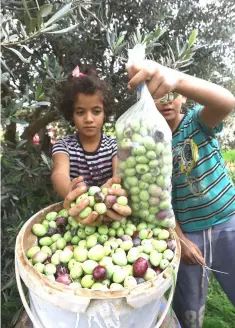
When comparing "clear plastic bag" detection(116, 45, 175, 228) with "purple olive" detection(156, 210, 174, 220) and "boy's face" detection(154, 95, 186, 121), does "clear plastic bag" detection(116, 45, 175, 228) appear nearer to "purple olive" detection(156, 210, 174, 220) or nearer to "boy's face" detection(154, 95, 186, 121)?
"purple olive" detection(156, 210, 174, 220)

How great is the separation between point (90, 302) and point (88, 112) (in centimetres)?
114

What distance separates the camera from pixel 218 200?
206 cm

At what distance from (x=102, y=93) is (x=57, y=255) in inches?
42.8

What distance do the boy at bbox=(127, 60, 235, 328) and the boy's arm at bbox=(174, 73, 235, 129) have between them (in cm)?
1

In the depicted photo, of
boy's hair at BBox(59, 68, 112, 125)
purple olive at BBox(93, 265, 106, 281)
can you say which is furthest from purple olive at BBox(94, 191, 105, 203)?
boy's hair at BBox(59, 68, 112, 125)

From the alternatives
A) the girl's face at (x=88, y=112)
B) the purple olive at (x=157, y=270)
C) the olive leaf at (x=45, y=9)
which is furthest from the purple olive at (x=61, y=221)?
the olive leaf at (x=45, y=9)

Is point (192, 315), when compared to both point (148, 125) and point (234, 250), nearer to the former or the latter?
point (234, 250)

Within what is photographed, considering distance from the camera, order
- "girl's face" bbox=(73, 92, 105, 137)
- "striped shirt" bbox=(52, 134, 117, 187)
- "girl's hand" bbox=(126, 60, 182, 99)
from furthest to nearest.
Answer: "striped shirt" bbox=(52, 134, 117, 187) < "girl's face" bbox=(73, 92, 105, 137) < "girl's hand" bbox=(126, 60, 182, 99)

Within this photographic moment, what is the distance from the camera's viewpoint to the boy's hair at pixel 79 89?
220 cm

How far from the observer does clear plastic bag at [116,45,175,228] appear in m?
1.55

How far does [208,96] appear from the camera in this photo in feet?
5.50

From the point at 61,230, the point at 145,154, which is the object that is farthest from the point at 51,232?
the point at 145,154

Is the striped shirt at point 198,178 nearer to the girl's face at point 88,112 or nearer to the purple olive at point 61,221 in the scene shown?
the girl's face at point 88,112

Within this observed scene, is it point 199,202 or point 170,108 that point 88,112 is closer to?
point 170,108
